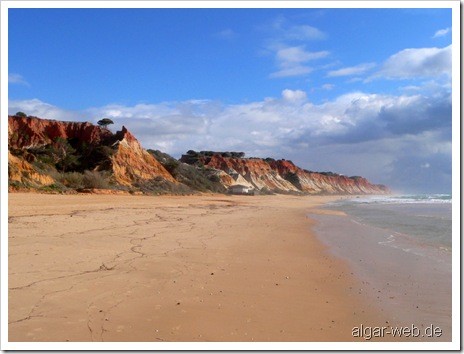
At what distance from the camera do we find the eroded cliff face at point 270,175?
81.2 meters

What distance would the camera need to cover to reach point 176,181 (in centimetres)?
4681

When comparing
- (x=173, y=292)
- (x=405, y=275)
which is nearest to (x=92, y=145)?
(x=173, y=292)

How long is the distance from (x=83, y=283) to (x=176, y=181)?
4163 cm

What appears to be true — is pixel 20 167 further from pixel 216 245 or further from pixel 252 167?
pixel 252 167

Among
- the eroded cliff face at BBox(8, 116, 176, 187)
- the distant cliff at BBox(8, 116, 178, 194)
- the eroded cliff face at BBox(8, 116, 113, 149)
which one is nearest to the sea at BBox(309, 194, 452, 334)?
the distant cliff at BBox(8, 116, 178, 194)

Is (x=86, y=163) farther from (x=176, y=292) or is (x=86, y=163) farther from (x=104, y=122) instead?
(x=176, y=292)

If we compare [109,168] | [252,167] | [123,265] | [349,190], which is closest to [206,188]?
[109,168]

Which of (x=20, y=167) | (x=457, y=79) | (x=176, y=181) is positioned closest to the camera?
(x=457, y=79)

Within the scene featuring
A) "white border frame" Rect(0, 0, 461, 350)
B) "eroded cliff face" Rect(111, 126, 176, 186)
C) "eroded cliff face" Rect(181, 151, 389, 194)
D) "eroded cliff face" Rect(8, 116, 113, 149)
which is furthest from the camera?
"eroded cliff face" Rect(181, 151, 389, 194)

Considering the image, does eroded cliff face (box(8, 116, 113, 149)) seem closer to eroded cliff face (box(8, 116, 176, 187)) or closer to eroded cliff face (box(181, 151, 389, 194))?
eroded cliff face (box(8, 116, 176, 187))

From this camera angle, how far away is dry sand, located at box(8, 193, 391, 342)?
404cm

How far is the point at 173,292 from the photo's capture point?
5355 mm

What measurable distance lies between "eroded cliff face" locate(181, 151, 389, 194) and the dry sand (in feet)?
177

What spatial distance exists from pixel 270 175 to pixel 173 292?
285 feet
